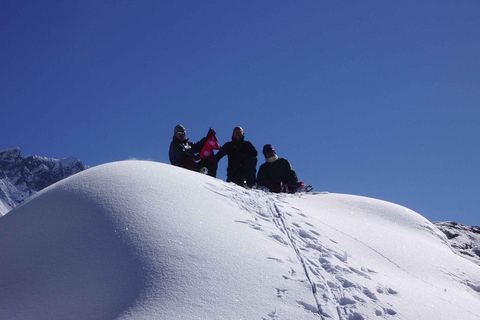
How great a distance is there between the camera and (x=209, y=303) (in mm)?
3445

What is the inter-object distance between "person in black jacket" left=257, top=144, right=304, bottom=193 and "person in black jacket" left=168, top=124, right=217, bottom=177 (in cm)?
116

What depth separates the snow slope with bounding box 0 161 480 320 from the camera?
3.51 metres

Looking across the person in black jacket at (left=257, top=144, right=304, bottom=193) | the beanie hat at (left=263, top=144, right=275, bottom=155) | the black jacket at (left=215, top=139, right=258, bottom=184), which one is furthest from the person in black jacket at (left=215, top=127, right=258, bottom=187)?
the person in black jacket at (left=257, top=144, right=304, bottom=193)

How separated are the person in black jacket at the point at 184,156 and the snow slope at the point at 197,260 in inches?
104

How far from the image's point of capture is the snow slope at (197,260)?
3506 millimetres

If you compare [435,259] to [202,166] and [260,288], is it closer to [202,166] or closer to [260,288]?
[260,288]

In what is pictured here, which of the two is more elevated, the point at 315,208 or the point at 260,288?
the point at 315,208

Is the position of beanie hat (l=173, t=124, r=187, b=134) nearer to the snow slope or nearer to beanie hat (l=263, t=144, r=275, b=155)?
beanie hat (l=263, t=144, r=275, b=155)

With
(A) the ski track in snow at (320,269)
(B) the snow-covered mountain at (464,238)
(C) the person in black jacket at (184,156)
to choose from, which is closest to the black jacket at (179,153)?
(C) the person in black jacket at (184,156)

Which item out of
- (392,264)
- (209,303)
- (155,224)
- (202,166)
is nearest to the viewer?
(209,303)

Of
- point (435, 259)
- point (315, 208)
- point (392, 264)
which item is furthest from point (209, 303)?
point (435, 259)

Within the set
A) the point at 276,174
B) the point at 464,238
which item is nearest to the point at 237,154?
the point at 276,174

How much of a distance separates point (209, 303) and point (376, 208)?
474cm

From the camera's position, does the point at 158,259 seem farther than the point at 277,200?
No
